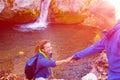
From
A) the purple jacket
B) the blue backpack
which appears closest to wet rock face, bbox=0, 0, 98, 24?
the blue backpack

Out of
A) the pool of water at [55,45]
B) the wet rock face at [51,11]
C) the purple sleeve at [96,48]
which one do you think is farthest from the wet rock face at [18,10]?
the purple sleeve at [96,48]

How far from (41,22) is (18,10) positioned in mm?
1971

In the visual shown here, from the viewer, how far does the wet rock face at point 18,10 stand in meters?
18.7

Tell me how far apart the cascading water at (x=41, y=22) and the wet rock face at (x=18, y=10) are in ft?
1.56

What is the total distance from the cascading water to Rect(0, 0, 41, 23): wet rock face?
18.7 inches

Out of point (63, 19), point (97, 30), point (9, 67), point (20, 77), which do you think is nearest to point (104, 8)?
point (20, 77)

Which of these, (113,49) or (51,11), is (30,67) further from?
(51,11)

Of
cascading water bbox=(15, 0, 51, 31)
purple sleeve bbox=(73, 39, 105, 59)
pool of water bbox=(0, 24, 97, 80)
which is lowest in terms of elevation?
pool of water bbox=(0, 24, 97, 80)

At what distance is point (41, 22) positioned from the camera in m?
20.1

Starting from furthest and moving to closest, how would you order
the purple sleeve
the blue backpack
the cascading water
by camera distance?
the cascading water < the blue backpack < the purple sleeve

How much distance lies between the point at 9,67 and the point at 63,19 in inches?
336

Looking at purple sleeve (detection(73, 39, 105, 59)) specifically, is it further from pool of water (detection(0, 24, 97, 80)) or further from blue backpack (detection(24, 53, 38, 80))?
pool of water (detection(0, 24, 97, 80))

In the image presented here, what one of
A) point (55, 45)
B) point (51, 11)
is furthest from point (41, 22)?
point (55, 45)

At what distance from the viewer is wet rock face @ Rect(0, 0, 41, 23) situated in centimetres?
1866
